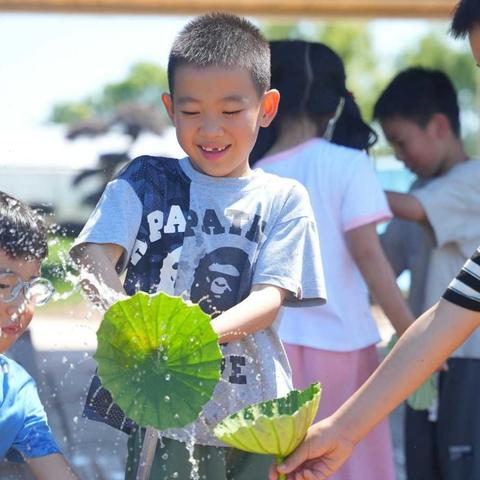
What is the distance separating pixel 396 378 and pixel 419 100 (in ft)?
6.91

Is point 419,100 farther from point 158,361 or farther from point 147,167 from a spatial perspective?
point 158,361

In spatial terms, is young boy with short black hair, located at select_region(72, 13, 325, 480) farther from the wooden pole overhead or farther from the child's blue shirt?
the wooden pole overhead

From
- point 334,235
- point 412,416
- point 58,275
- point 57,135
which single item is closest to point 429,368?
point 58,275

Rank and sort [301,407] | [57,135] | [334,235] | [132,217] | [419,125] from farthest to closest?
[57,135]
[419,125]
[334,235]
[132,217]
[301,407]

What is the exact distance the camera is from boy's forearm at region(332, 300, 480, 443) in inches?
93.4

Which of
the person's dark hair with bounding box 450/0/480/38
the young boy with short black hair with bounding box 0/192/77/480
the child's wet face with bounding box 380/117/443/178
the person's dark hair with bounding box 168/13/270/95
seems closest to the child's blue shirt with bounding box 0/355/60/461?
the young boy with short black hair with bounding box 0/192/77/480

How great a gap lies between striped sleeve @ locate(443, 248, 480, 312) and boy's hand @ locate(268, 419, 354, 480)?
1.17 ft

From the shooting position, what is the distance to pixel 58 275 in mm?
2785

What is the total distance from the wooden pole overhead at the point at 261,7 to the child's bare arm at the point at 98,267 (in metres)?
3.60

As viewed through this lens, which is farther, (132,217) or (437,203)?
(437,203)

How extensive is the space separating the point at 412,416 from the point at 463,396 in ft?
0.96

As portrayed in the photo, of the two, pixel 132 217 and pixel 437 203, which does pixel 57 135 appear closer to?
pixel 437 203

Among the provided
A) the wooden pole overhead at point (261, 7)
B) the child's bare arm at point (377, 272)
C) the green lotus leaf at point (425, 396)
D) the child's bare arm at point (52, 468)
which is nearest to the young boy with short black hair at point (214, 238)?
the child's bare arm at point (52, 468)

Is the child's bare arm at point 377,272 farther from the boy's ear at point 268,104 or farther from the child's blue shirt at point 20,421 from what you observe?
the child's blue shirt at point 20,421
